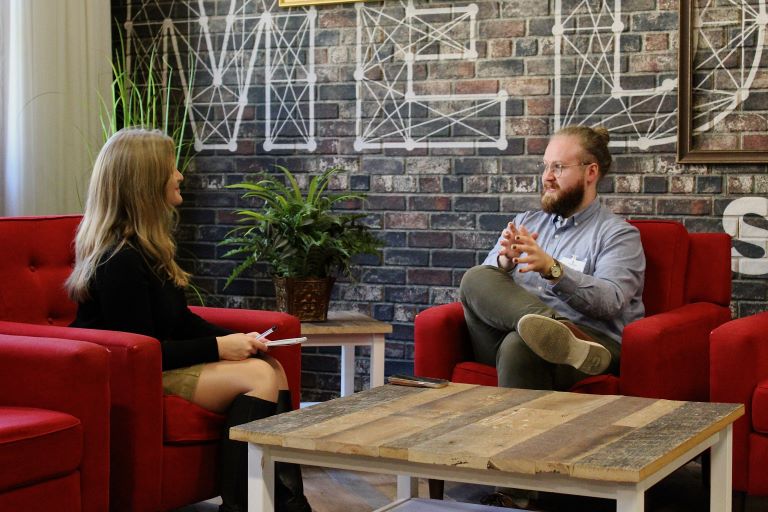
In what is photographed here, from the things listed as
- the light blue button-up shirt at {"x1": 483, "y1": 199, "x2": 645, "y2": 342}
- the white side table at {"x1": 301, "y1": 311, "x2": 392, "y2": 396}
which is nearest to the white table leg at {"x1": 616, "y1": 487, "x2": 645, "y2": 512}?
the light blue button-up shirt at {"x1": 483, "y1": 199, "x2": 645, "y2": 342}

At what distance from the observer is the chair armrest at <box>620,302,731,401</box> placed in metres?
2.94

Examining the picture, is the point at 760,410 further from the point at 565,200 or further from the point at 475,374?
the point at 565,200

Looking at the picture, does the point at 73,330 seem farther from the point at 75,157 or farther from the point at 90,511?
the point at 75,157

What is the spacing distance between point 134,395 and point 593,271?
1.53m

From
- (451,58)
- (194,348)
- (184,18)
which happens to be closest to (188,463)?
(194,348)

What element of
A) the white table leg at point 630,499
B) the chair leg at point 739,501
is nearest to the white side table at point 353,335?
the chair leg at point 739,501

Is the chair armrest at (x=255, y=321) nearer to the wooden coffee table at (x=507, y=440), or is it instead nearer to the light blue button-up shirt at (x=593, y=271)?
the wooden coffee table at (x=507, y=440)

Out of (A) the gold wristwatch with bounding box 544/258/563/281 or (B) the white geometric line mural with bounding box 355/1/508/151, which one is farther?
(B) the white geometric line mural with bounding box 355/1/508/151

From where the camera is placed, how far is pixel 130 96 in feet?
15.0

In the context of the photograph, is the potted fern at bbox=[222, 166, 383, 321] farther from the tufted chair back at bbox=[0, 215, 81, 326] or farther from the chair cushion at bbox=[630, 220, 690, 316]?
the chair cushion at bbox=[630, 220, 690, 316]

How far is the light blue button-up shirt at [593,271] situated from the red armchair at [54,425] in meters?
1.40

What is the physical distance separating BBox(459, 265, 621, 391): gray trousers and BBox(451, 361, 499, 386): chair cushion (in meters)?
0.04

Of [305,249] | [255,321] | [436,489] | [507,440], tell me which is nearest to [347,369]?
[305,249]

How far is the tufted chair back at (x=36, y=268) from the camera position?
2980 mm
